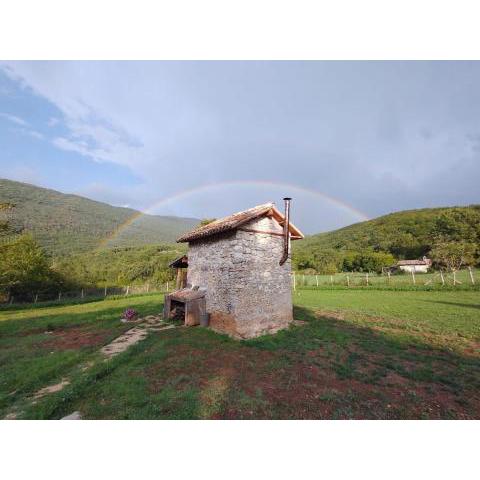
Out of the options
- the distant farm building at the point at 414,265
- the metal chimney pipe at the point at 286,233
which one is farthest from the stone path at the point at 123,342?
the distant farm building at the point at 414,265

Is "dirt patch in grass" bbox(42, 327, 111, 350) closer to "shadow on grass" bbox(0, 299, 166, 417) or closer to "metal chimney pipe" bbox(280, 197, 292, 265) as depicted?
"shadow on grass" bbox(0, 299, 166, 417)

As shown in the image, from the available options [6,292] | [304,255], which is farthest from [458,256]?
[6,292]

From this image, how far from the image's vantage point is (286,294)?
1088 cm

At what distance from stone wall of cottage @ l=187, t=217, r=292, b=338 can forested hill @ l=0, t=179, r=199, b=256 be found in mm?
50961

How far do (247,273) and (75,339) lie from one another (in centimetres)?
797

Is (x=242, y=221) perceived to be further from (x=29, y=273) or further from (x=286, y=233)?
(x=29, y=273)

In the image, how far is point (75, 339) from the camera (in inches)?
401

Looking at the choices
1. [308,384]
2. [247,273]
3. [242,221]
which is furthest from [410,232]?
[308,384]

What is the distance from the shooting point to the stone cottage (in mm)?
9180

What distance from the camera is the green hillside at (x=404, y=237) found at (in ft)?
163

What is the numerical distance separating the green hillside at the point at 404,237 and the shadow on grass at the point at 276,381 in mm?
44662

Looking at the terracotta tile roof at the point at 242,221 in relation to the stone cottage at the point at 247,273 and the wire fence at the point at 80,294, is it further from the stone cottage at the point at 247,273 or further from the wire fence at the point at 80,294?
the wire fence at the point at 80,294

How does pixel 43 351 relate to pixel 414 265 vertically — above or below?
below

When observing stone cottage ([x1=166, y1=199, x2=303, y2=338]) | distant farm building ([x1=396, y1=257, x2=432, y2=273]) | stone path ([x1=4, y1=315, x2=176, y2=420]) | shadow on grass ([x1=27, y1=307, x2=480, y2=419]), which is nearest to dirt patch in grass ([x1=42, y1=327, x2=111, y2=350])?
stone path ([x1=4, y1=315, x2=176, y2=420])
